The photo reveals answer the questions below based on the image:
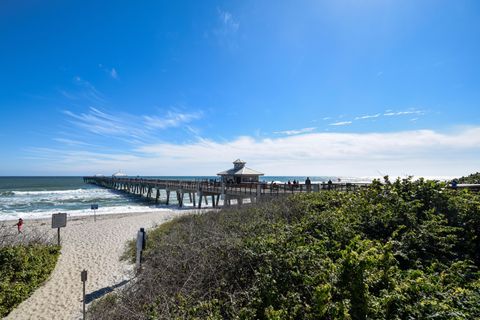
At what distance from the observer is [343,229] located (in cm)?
533

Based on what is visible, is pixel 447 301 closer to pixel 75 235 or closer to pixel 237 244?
pixel 237 244

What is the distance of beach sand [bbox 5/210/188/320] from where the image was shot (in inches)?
320

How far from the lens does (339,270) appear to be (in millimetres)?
3533

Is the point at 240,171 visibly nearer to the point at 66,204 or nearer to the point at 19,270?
the point at 19,270

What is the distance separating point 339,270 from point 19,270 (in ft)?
35.7

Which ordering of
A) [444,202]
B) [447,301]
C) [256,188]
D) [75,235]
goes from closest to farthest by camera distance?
1. [447,301]
2. [444,202]
3. [75,235]
4. [256,188]

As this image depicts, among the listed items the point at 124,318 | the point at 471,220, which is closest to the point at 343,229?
the point at 471,220

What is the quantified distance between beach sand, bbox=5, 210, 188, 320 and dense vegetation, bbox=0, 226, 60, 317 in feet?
0.94

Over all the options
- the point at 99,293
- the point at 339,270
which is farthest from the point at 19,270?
the point at 339,270

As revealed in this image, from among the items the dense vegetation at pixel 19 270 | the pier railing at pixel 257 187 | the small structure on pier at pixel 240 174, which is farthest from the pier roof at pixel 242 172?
the dense vegetation at pixel 19 270

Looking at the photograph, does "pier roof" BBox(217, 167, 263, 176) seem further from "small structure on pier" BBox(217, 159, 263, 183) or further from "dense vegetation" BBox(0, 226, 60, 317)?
"dense vegetation" BBox(0, 226, 60, 317)

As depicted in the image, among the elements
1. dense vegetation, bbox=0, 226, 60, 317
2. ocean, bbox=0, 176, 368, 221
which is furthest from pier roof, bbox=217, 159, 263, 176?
dense vegetation, bbox=0, 226, 60, 317

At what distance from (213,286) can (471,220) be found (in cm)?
583

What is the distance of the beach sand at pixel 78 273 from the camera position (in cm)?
812
